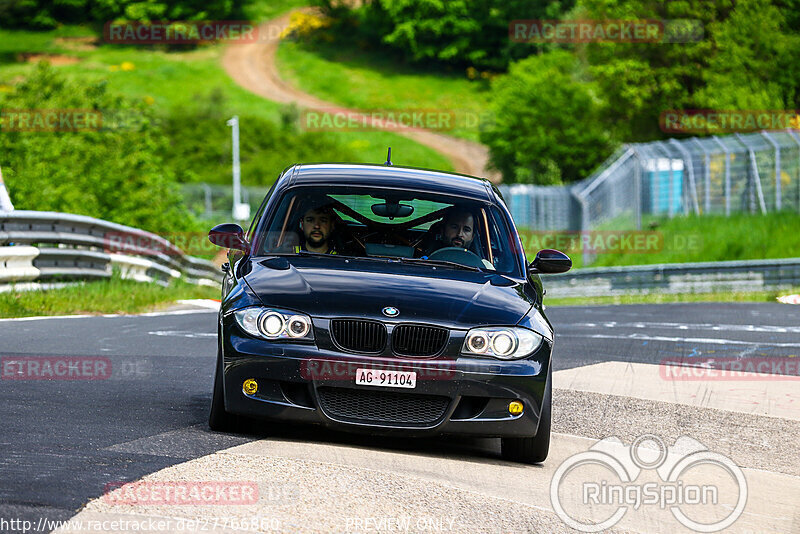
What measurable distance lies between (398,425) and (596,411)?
267 centimetres

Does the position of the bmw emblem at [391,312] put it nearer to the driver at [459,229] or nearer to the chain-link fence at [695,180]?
the driver at [459,229]

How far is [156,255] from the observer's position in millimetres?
21172

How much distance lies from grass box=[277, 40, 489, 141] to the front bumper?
3341 inches

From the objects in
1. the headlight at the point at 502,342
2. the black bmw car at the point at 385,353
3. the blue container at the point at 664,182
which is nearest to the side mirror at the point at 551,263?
the black bmw car at the point at 385,353

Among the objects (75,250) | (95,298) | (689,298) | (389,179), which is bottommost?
(689,298)

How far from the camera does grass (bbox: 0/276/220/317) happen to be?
15.6 m

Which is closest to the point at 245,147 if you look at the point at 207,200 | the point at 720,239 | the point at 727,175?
the point at 207,200

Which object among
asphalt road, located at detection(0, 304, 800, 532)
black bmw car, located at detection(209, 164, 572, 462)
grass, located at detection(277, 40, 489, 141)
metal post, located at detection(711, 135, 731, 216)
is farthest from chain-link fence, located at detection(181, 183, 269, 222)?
black bmw car, located at detection(209, 164, 572, 462)

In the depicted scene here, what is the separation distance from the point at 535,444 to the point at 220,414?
5.49 ft

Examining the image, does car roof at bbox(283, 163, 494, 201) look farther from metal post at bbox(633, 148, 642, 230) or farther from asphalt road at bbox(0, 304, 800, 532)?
metal post at bbox(633, 148, 642, 230)

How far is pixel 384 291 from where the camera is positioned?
699 cm

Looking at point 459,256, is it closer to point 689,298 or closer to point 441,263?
point 441,263

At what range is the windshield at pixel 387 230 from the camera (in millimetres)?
8047

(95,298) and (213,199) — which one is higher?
(95,298)
